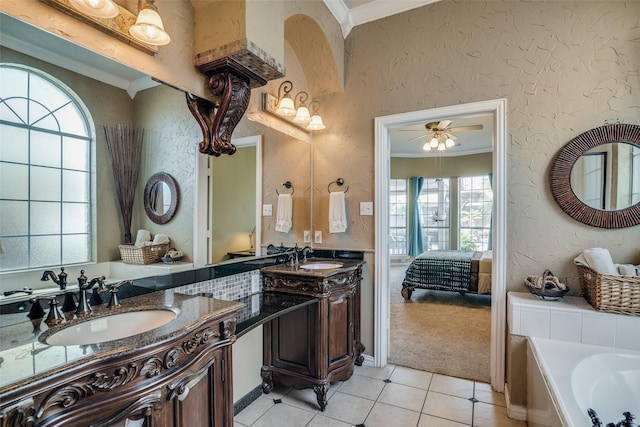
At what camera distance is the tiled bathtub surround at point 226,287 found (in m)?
1.80

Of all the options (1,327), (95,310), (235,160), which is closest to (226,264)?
(235,160)

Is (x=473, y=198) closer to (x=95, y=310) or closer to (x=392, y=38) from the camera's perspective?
(x=392, y=38)

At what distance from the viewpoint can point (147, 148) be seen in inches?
61.9

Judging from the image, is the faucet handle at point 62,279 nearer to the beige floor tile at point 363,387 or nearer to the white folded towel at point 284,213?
the white folded towel at point 284,213

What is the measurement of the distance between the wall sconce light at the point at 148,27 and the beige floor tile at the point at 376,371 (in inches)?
106

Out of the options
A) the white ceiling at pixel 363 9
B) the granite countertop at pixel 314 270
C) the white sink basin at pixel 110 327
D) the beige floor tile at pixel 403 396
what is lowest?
the beige floor tile at pixel 403 396

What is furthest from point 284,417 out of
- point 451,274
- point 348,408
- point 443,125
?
point 443,125

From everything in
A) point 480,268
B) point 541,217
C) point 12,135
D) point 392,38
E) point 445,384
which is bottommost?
point 445,384

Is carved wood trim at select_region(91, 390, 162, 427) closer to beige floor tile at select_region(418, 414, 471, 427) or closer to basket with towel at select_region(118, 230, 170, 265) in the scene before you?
basket with towel at select_region(118, 230, 170, 265)

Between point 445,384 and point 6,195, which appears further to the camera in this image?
point 445,384

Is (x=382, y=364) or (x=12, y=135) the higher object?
(x=12, y=135)

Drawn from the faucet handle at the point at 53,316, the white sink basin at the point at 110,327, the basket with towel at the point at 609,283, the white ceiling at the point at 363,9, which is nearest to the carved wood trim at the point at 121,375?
the white sink basin at the point at 110,327

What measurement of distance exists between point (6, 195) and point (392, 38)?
2.79 m

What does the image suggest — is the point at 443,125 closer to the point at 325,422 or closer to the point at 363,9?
the point at 363,9
